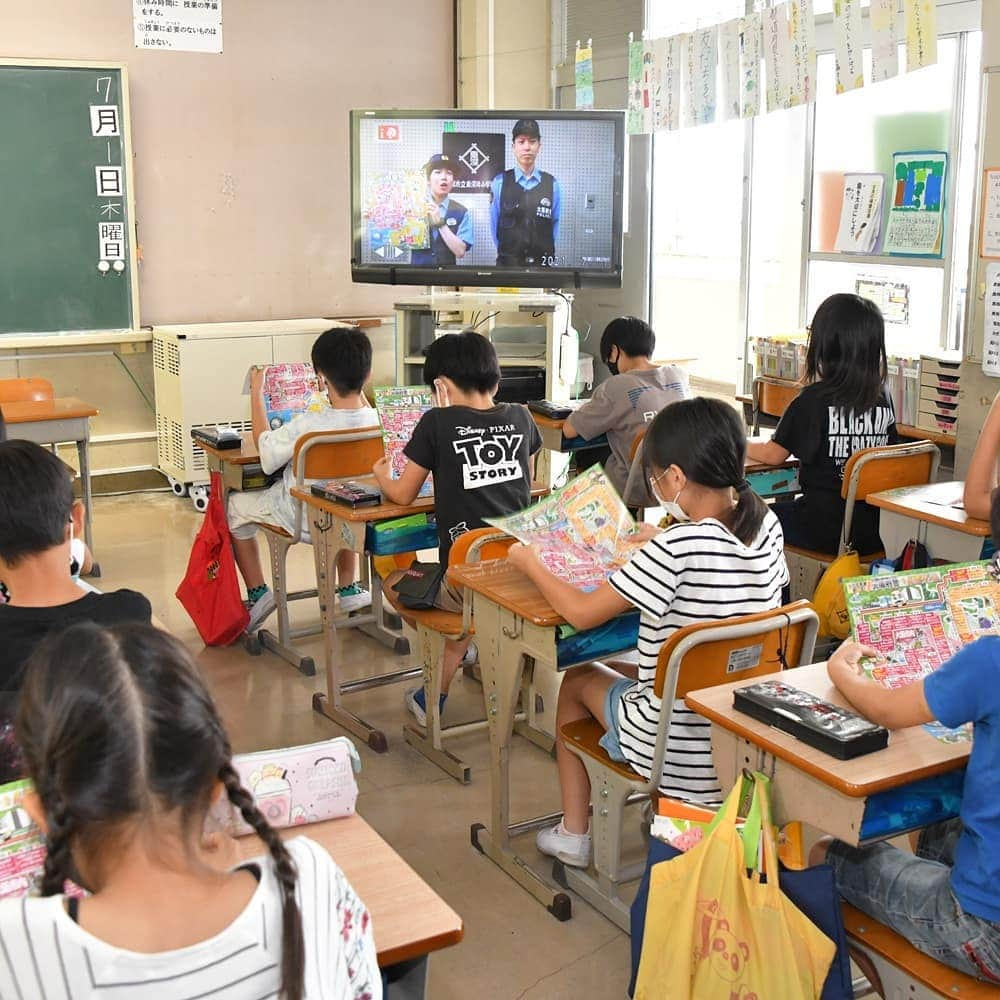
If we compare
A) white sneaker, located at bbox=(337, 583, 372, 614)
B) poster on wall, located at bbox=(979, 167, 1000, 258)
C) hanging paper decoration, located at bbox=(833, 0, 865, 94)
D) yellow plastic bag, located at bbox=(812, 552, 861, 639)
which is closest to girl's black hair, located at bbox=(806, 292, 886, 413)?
yellow plastic bag, located at bbox=(812, 552, 861, 639)

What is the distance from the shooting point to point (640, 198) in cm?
694

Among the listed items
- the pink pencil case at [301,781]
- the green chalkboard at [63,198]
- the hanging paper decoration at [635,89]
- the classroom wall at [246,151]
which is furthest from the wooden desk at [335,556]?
the classroom wall at [246,151]

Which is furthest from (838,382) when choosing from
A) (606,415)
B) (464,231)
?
(464,231)

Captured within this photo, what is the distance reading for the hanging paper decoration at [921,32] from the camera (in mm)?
4383

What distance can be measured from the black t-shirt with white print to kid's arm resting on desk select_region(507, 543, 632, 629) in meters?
0.82

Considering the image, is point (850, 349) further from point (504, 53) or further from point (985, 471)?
point (504, 53)

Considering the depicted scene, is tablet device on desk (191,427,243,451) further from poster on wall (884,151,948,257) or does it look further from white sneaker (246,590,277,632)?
poster on wall (884,151,948,257)

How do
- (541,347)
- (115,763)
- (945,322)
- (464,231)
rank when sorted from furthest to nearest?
(541,347) → (464,231) → (945,322) → (115,763)

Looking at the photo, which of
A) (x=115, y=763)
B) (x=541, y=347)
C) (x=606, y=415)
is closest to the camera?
(x=115, y=763)

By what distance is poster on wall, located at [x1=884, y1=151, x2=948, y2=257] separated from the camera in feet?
16.0

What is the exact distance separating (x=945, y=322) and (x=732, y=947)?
12.0 feet

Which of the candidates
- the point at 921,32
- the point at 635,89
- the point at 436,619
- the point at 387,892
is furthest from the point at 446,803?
the point at 635,89

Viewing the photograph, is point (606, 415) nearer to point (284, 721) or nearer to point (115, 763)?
point (284, 721)

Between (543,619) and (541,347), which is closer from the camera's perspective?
(543,619)
